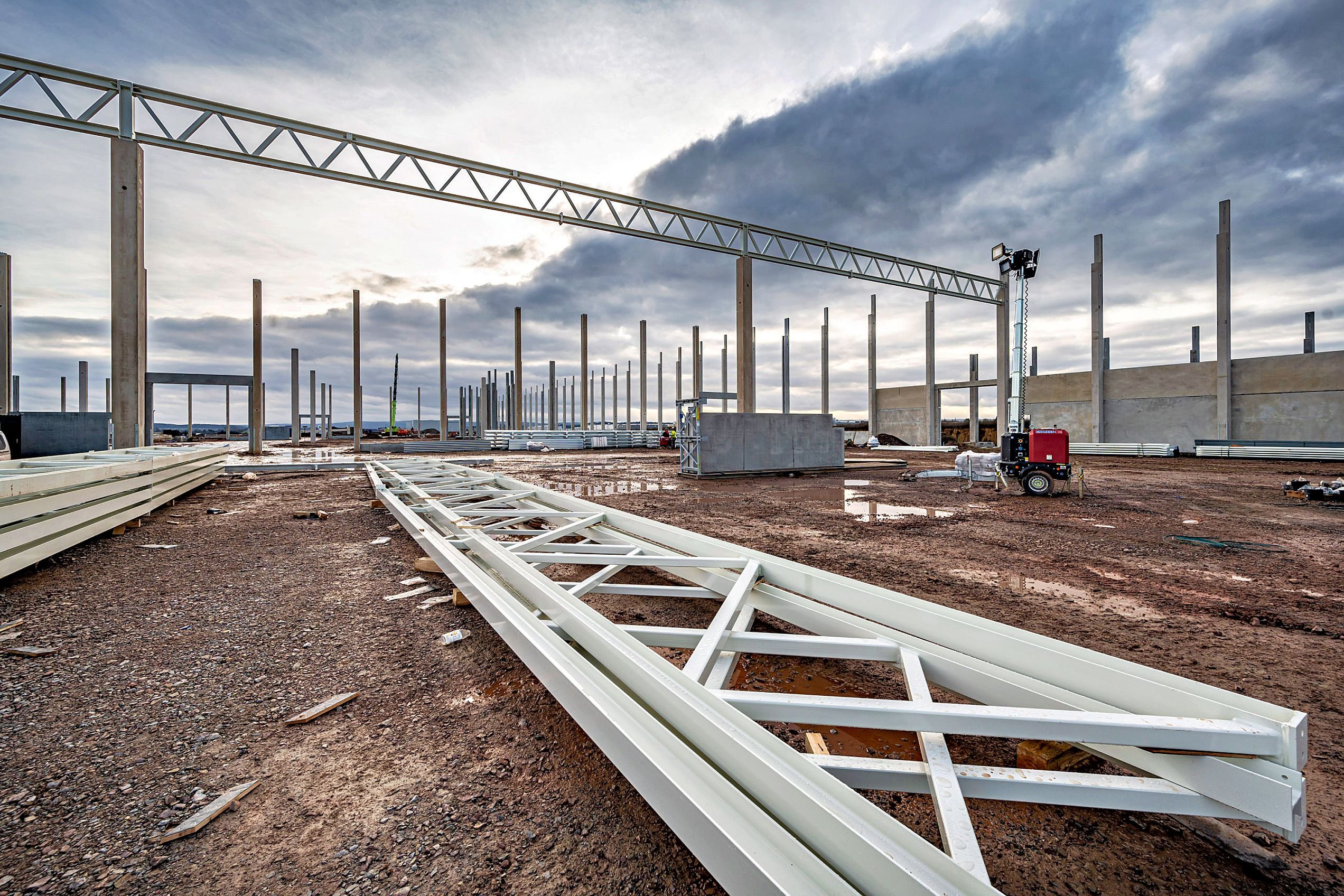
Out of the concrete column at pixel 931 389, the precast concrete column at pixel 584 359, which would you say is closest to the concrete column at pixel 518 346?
the precast concrete column at pixel 584 359

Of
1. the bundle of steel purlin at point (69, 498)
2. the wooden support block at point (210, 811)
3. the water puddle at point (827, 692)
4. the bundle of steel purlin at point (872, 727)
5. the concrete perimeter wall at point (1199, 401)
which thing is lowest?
the water puddle at point (827, 692)

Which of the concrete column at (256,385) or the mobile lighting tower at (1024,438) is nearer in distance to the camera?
the mobile lighting tower at (1024,438)

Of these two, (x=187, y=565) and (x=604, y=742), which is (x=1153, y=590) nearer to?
(x=604, y=742)

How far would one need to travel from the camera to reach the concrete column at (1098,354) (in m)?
23.2

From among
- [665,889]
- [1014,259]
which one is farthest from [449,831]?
[1014,259]

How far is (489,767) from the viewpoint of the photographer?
191cm

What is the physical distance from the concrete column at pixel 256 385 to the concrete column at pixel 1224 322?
126ft

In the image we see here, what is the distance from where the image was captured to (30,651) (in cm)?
279

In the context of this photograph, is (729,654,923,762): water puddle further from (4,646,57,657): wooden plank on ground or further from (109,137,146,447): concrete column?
(109,137,146,447): concrete column

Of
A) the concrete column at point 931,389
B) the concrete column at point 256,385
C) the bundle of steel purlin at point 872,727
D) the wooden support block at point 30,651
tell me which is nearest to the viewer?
the bundle of steel purlin at point 872,727

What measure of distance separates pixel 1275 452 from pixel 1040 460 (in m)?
17.1

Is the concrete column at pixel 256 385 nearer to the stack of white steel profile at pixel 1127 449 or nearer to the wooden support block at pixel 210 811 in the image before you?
the wooden support block at pixel 210 811

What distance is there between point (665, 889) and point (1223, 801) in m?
1.54

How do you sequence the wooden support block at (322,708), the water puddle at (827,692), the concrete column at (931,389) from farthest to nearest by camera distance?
the concrete column at (931,389) → the wooden support block at (322,708) → the water puddle at (827,692)
